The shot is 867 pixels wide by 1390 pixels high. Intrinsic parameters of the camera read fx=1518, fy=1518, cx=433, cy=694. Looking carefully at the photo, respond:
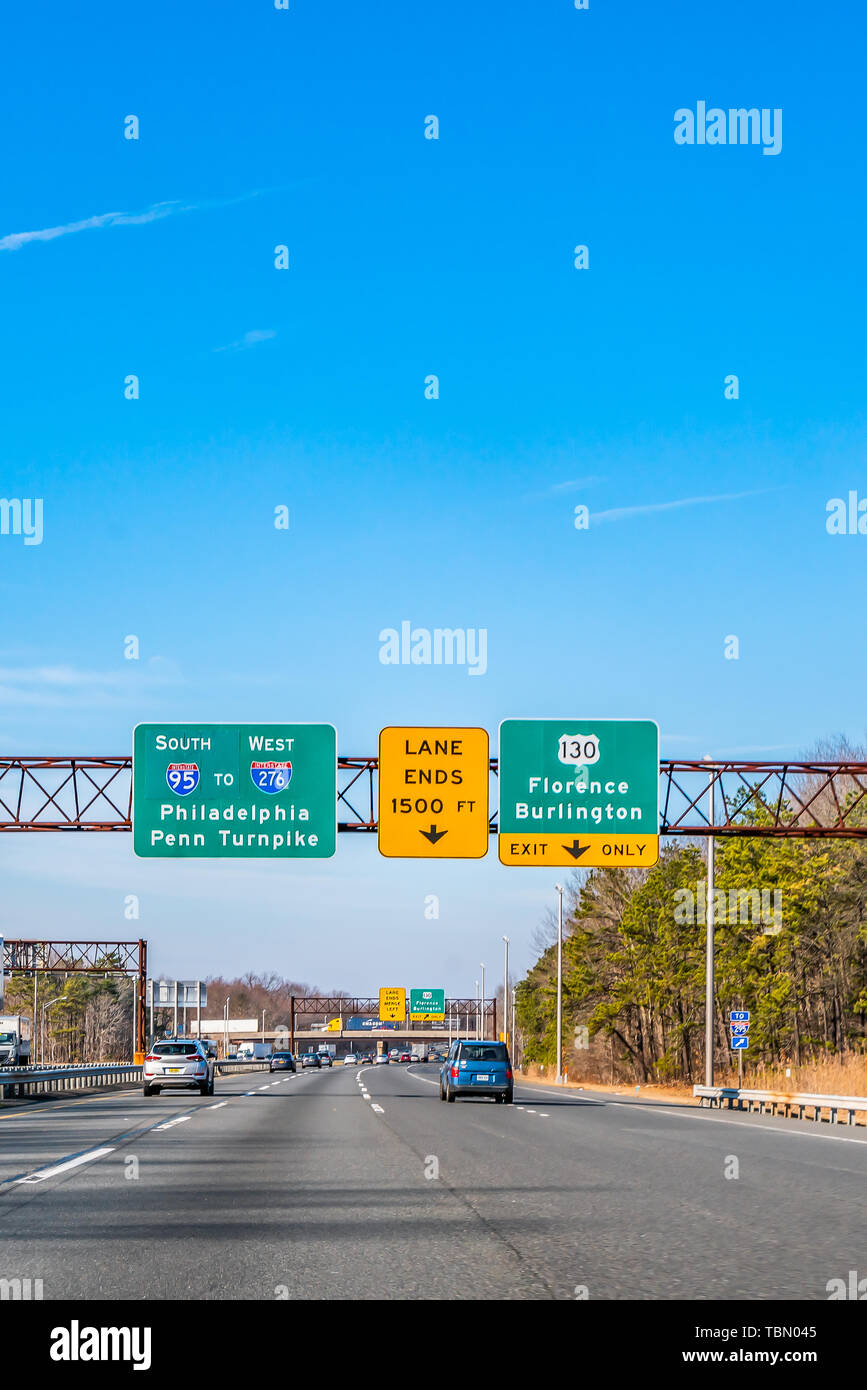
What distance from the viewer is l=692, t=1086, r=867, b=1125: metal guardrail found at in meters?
31.7

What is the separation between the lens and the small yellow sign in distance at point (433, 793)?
35.0m

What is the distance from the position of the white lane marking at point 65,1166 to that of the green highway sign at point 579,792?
1641 centimetres

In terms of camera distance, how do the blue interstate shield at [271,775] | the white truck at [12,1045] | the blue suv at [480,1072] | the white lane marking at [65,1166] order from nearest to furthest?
the white lane marking at [65,1166]
the blue interstate shield at [271,775]
the blue suv at [480,1072]
the white truck at [12,1045]

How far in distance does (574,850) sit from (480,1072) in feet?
24.4

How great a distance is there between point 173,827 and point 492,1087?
10.8 meters

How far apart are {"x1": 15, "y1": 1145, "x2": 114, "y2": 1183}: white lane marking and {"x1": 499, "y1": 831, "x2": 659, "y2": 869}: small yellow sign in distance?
632 inches

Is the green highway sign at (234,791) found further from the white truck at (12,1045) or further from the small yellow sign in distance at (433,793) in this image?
the white truck at (12,1045)

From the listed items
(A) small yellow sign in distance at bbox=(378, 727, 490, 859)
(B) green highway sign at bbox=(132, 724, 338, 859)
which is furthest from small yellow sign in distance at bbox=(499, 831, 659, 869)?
(B) green highway sign at bbox=(132, 724, 338, 859)

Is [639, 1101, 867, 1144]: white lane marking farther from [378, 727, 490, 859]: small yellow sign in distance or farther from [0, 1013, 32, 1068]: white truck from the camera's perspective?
[0, 1013, 32, 1068]: white truck

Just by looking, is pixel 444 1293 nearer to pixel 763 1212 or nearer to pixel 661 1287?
pixel 661 1287

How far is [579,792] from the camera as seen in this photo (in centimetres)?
3509

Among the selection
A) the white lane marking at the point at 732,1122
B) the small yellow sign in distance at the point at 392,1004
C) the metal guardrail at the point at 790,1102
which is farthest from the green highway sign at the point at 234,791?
the small yellow sign in distance at the point at 392,1004
